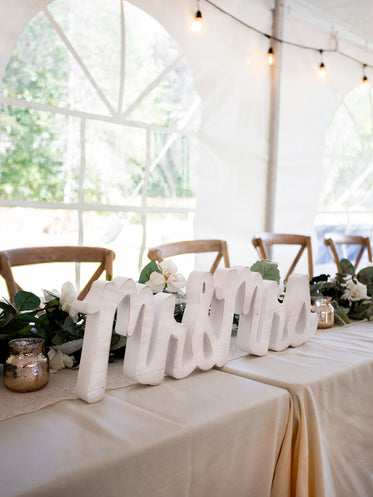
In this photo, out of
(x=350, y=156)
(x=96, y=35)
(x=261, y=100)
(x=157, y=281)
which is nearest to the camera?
(x=157, y=281)

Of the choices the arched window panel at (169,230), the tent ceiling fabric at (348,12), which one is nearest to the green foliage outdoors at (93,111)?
the arched window panel at (169,230)

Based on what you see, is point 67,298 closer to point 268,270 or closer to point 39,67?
point 268,270

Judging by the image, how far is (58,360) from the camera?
92cm

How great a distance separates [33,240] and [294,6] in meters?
2.52

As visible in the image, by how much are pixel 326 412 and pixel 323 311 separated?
47cm

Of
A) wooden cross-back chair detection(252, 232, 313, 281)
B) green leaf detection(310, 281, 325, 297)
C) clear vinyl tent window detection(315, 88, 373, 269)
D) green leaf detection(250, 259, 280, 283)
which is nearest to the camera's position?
green leaf detection(250, 259, 280, 283)

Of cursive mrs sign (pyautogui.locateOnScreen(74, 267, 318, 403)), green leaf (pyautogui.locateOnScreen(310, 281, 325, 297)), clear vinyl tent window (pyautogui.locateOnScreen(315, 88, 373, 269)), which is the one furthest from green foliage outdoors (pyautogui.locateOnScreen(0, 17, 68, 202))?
clear vinyl tent window (pyautogui.locateOnScreen(315, 88, 373, 269))

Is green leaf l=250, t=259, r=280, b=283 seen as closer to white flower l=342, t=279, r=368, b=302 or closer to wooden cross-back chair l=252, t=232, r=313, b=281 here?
white flower l=342, t=279, r=368, b=302

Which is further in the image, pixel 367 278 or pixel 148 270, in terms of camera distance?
A: pixel 367 278

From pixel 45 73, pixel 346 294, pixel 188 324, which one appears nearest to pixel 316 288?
pixel 346 294

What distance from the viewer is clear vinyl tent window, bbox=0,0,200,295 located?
2375 mm

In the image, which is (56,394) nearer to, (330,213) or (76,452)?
(76,452)

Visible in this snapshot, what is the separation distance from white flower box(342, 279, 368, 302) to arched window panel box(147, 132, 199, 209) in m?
Result: 1.69

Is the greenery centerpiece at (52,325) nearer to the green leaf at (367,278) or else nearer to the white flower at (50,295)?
the white flower at (50,295)
